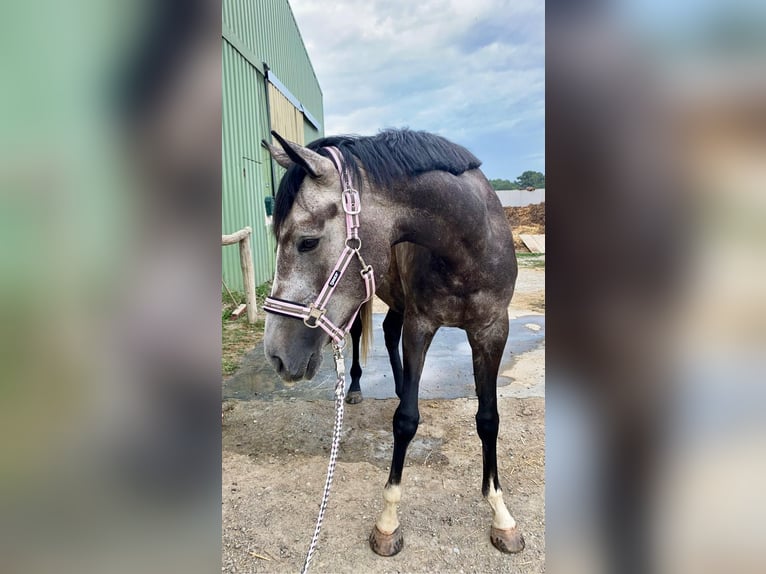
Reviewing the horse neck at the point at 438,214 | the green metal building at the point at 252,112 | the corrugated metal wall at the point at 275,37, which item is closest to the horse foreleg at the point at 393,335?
the horse neck at the point at 438,214

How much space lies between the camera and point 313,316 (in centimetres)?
152

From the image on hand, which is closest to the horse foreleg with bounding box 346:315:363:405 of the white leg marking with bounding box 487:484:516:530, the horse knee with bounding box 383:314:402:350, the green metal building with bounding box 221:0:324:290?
the horse knee with bounding box 383:314:402:350

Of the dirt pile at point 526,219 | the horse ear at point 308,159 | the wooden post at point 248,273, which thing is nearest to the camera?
the horse ear at point 308,159

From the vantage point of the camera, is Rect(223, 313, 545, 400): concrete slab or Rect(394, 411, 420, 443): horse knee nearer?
Rect(394, 411, 420, 443): horse knee

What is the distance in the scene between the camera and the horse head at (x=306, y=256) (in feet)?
4.94

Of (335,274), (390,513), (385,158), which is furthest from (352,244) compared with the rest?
(390,513)

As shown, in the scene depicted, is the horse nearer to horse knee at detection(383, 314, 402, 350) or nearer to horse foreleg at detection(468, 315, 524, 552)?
horse foreleg at detection(468, 315, 524, 552)

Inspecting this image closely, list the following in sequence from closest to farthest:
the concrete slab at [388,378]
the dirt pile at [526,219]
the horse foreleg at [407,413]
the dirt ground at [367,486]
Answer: the dirt ground at [367,486], the horse foreleg at [407,413], the concrete slab at [388,378], the dirt pile at [526,219]

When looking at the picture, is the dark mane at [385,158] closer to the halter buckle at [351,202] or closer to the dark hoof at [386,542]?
the halter buckle at [351,202]

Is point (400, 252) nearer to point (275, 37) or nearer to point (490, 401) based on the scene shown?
point (490, 401)

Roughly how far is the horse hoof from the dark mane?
178 cm

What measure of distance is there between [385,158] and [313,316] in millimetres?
698

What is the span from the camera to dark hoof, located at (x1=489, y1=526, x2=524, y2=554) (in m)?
2.04
